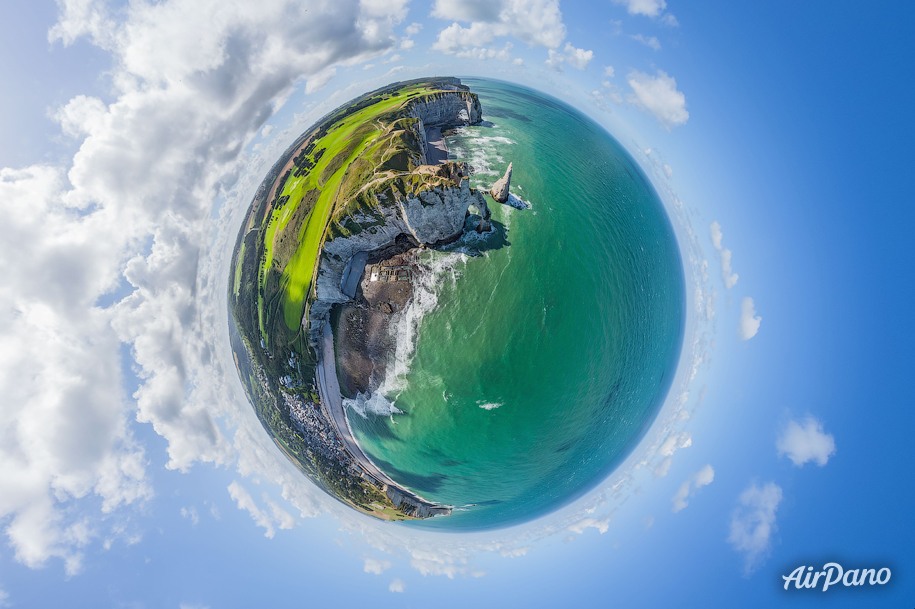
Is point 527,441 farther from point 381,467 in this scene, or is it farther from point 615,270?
point 615,270

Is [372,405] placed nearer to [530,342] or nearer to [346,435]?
[346,435]

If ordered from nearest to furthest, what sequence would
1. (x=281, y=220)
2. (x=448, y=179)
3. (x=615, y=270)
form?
(x=448, y=179) → (x=615, y=270) → (x=281, y=220)

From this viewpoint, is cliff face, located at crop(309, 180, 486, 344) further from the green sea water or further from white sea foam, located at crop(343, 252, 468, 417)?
the green sea water

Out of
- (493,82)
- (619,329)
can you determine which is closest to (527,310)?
(619,329)

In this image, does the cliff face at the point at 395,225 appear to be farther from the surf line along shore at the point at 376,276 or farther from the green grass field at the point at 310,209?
the green grass field at the point at 310,209

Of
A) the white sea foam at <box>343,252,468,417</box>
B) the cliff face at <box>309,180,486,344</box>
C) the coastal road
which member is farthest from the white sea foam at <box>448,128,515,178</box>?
the coastal road
